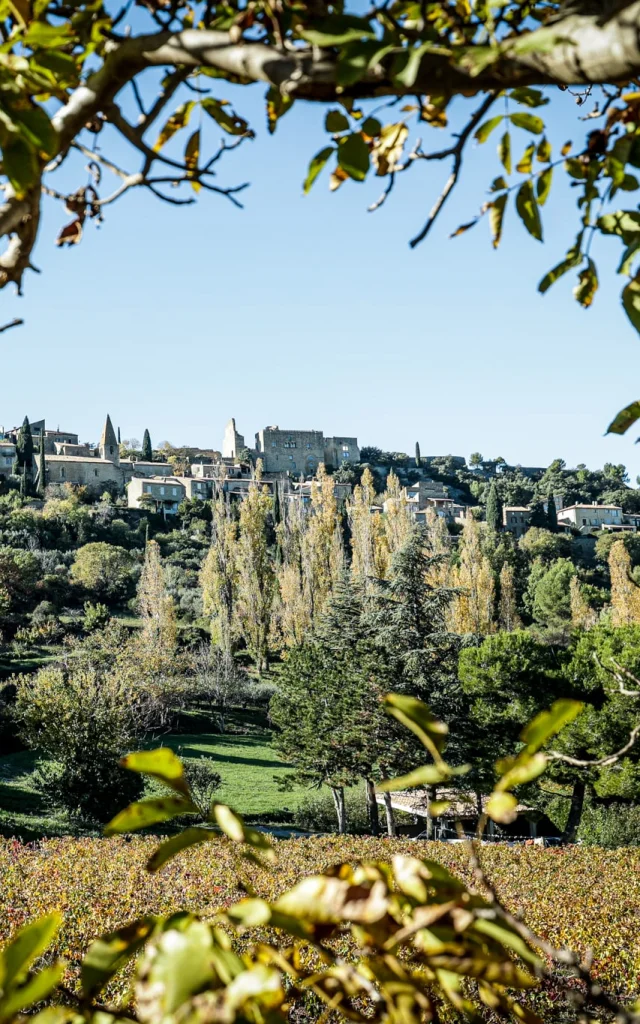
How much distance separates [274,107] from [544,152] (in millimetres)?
473

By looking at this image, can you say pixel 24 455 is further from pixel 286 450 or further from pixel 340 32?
pixel 340 32

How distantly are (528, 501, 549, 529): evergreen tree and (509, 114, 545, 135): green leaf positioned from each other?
6039cm

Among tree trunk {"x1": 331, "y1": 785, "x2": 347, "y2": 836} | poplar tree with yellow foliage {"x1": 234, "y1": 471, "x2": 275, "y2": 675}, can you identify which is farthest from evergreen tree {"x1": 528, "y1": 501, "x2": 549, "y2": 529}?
tree trunk {"x1": 331, "y1": 785, "x2": 347, "y2": 836}

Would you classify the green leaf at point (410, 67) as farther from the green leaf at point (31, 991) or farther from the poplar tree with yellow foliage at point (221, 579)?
the poplar tree with yellow foliage at point (221, 579)

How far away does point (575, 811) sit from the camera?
1686 centimetres

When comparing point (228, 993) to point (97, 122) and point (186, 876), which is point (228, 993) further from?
point (186, 876)

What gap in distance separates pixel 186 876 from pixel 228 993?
25.5ft

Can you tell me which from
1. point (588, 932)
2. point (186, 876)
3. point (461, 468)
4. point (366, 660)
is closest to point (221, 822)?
point (588, 932)

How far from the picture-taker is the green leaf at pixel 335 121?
114cm

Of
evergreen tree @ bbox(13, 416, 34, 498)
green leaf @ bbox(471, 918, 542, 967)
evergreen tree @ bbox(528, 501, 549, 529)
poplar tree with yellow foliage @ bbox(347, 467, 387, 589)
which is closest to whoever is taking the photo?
green leaf @ bbox(471, 918, 542, 967)

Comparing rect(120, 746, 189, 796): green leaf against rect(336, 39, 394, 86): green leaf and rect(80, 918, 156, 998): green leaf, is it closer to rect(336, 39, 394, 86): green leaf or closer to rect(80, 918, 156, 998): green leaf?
rect(80, 918, 156, 998): green leaf

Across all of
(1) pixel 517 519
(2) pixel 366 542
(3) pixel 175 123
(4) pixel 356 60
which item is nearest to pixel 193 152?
(3) pixel 175 123

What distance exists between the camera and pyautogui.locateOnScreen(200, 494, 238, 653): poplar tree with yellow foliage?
35188 mm

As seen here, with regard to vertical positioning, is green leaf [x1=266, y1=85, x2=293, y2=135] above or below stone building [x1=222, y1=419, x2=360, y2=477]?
below
